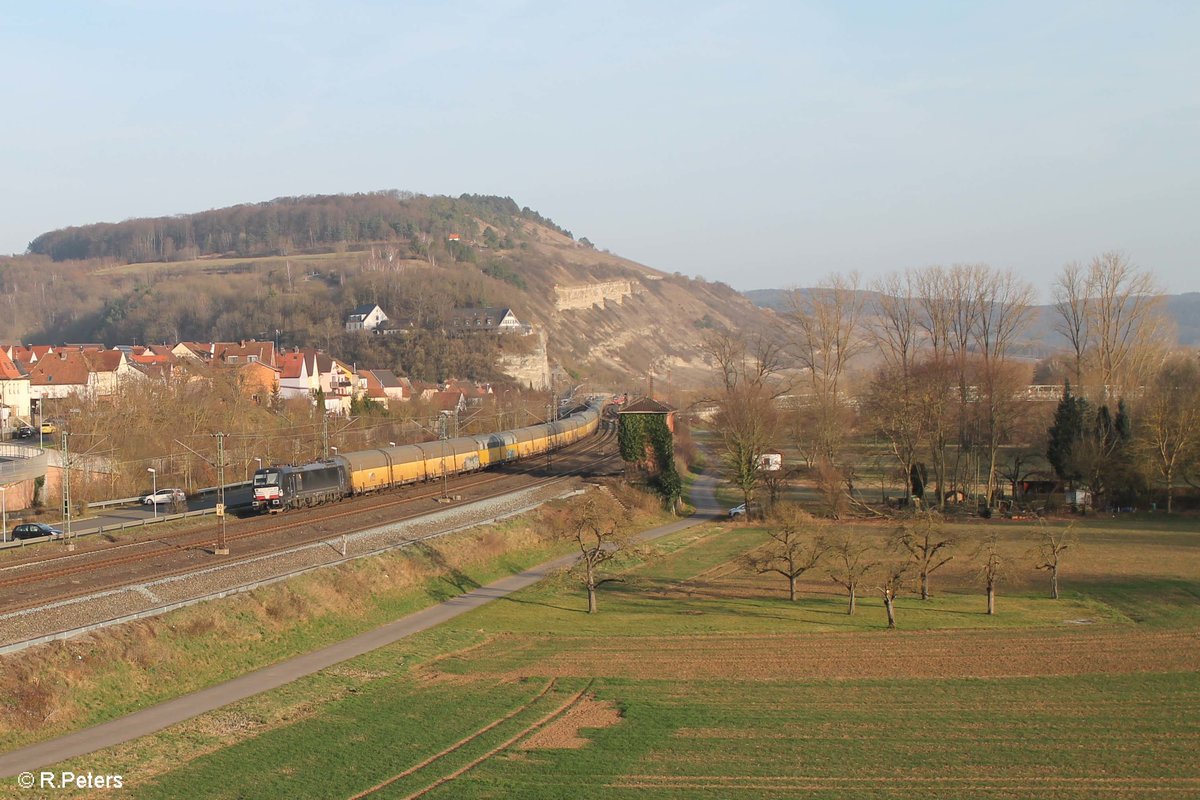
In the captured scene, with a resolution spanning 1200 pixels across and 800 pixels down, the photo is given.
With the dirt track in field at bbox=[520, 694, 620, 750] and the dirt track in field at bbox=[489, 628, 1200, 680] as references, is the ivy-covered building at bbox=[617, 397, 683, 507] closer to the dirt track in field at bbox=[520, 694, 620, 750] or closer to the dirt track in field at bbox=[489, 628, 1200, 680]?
the dirt track in field at bbox=[489, 628, 1200, 680]

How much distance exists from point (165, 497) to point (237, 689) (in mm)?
30159

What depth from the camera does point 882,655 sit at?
2839 cm

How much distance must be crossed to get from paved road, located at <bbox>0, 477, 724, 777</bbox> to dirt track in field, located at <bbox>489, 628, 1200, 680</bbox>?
574cm

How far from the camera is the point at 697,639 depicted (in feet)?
101

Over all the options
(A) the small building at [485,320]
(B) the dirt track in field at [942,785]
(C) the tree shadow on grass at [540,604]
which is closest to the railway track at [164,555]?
(C) the tree shadow on grass at [540,604]

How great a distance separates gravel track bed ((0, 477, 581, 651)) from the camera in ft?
85.2

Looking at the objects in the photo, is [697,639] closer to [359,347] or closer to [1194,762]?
[1194,762]

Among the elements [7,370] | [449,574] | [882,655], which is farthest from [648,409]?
[7,370]

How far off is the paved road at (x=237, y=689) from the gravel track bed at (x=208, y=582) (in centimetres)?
375

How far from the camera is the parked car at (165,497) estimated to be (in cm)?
5031

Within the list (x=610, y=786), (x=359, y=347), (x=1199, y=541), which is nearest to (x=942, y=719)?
(x=610, y=786)

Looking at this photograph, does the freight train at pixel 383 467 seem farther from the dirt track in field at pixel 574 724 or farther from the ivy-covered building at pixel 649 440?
the dirt track in field at pixel 574 724

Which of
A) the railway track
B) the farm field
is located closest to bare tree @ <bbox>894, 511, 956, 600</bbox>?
the farm field

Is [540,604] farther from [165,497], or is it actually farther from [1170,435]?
[1170,435]
